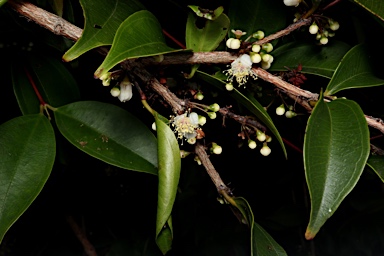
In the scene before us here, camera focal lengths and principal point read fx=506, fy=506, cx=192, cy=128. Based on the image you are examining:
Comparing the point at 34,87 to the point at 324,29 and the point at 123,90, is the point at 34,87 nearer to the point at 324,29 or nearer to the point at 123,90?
the point at 123,90

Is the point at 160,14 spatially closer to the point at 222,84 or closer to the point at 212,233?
the point at 222,84

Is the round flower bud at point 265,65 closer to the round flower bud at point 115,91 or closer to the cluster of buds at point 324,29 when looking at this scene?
the cluster of buds at point 324,29

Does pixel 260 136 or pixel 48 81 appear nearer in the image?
pixel 260 136

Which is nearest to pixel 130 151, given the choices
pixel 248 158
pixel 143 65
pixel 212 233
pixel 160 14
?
pixel 143 65

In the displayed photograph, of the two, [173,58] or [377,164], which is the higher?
[173,58]

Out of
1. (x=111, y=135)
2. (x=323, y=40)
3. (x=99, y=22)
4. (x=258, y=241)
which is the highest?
(x=99, y=22)

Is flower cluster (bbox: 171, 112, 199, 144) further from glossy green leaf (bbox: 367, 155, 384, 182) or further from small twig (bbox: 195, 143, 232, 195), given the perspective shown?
glossy green leaf (bbox: 367, 155, 384, 182)

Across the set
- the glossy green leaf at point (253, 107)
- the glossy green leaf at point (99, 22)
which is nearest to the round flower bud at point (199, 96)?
the glossy green leaf at point (253, 107)

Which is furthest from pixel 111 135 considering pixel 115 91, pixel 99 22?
pixel 99 22
